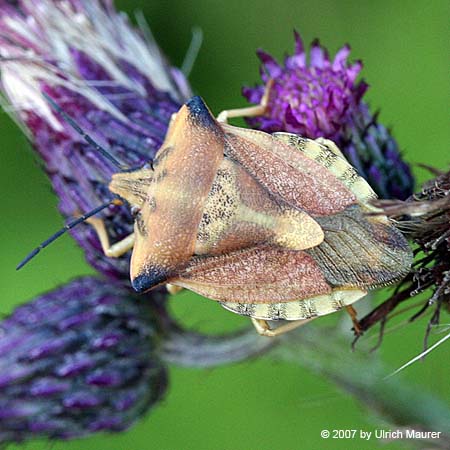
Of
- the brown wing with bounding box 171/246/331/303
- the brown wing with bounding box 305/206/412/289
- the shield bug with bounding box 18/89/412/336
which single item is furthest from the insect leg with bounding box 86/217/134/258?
the brown wing with bounding box 305/206/412/289

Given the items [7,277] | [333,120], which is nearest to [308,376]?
[7,277]

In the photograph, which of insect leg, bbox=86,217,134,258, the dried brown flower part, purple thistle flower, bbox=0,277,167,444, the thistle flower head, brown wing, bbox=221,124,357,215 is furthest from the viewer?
purple thistle flower, bbox=0,277,167,444

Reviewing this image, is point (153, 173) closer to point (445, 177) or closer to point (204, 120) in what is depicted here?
point (204, 120)

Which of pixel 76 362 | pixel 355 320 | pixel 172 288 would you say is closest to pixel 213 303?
pixel 76 362

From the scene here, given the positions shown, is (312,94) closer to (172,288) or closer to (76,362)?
(172,288)

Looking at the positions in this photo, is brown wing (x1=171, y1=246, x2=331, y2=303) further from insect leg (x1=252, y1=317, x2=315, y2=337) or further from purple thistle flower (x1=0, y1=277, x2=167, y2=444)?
purple thistle flower (x1=0, y1=277, x2=167, y2=444)

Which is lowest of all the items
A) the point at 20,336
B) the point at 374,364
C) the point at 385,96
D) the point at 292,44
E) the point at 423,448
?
the point at 423,448
